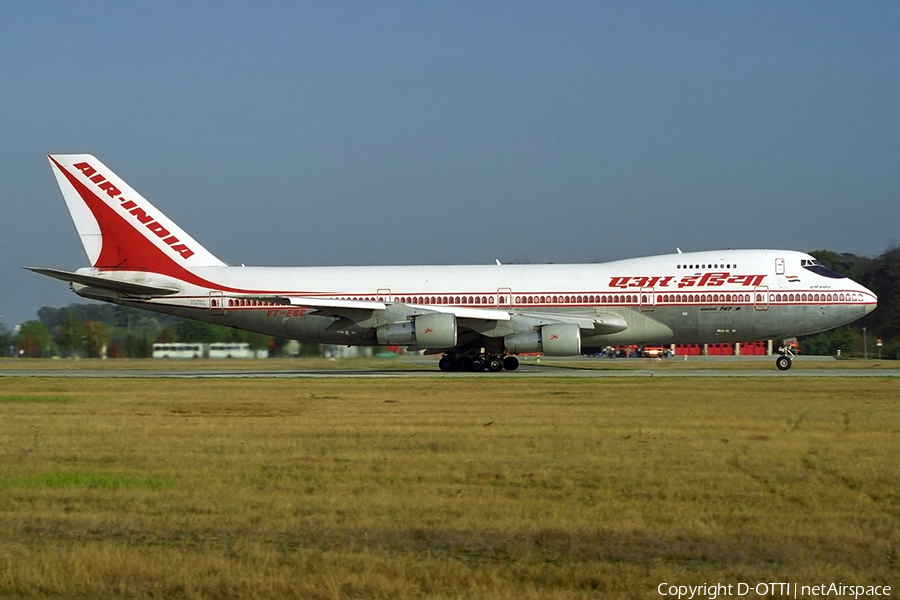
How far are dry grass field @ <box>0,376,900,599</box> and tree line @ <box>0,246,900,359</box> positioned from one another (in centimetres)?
2567

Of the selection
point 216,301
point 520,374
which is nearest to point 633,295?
point 520,374

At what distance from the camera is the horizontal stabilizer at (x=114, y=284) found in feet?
117

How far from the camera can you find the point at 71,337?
182 feet

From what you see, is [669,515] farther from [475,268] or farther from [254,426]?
[475,268]

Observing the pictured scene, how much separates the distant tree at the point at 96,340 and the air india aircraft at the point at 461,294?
52.5 feet

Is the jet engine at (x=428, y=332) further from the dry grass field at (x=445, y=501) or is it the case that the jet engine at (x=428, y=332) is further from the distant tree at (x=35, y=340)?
the distant tree at (x=35, y=340)

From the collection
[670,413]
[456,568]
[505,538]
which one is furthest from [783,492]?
[670,413]

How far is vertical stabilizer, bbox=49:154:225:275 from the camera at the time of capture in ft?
124

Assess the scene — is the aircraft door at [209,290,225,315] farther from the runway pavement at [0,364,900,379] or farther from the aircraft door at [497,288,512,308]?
the aircraft door at [497,288,512,308]

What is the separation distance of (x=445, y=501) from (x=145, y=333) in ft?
147

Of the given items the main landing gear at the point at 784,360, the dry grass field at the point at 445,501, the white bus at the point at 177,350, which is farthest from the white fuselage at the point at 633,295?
the dry grass field at the point at 445,501

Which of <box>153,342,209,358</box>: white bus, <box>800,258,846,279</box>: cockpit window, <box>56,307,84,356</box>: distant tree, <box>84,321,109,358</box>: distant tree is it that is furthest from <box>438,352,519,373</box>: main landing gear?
<box>56,307,84,356</box>: distant tree

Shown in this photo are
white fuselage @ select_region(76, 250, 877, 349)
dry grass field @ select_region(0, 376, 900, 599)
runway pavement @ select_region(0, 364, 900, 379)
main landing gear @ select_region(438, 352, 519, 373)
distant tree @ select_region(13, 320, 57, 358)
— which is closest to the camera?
dry grass field @ select_region(0, 376, 900, 599)

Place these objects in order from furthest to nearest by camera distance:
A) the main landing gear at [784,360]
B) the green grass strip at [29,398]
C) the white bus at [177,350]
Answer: the white bus at [177,350] → the main landing gear at [784,360] → the green grass strip at [29,398]
